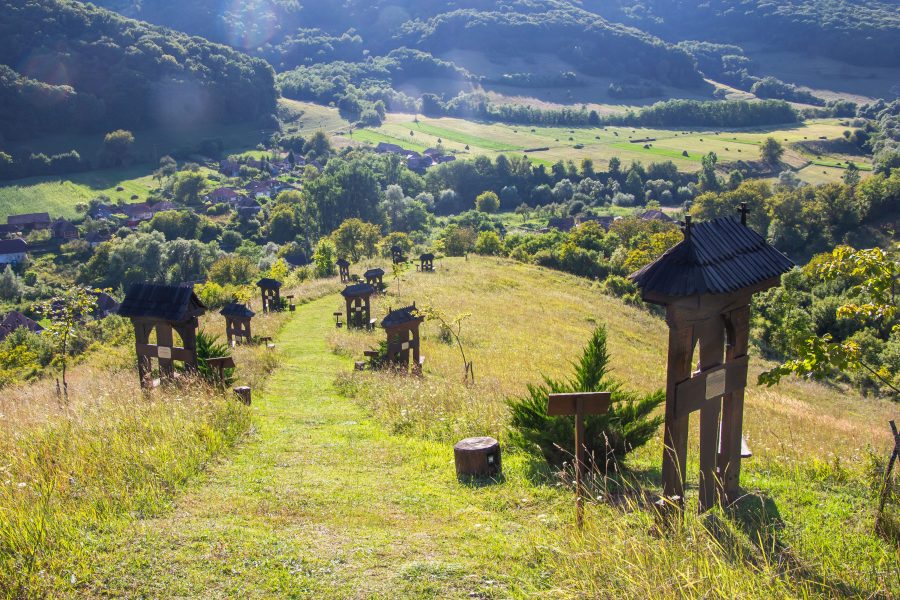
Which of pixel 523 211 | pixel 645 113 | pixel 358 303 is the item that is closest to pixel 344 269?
pixel 358 303

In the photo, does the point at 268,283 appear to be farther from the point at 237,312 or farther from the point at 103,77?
the point at 103,77

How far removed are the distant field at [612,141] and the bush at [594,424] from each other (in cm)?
10055

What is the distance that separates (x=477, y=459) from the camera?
7.93 meters

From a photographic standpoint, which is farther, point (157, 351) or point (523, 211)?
point (523, 211)

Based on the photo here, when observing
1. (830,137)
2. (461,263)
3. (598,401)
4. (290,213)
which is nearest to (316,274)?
(461,263)

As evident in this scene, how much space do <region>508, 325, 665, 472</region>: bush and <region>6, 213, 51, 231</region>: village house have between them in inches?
3705

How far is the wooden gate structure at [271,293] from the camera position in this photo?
29.5 meters

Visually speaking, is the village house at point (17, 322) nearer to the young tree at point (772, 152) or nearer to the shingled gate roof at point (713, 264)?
the shingled gate roof at point (713, 264)

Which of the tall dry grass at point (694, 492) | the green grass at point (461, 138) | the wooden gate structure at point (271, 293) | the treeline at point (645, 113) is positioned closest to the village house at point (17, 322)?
the wooden gate structure at point (271, 293)

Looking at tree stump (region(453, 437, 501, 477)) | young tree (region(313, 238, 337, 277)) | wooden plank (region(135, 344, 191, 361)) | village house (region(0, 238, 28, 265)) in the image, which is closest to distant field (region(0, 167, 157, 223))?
village house (region(0, 238, 28, 265))

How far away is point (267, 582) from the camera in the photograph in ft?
17.3

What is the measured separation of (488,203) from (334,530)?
10064 cm

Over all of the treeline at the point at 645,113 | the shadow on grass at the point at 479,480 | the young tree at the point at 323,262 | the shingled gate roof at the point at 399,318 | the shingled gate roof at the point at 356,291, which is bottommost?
the young tree at the point at 323,262

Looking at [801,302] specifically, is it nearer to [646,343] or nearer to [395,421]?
[646,343]
